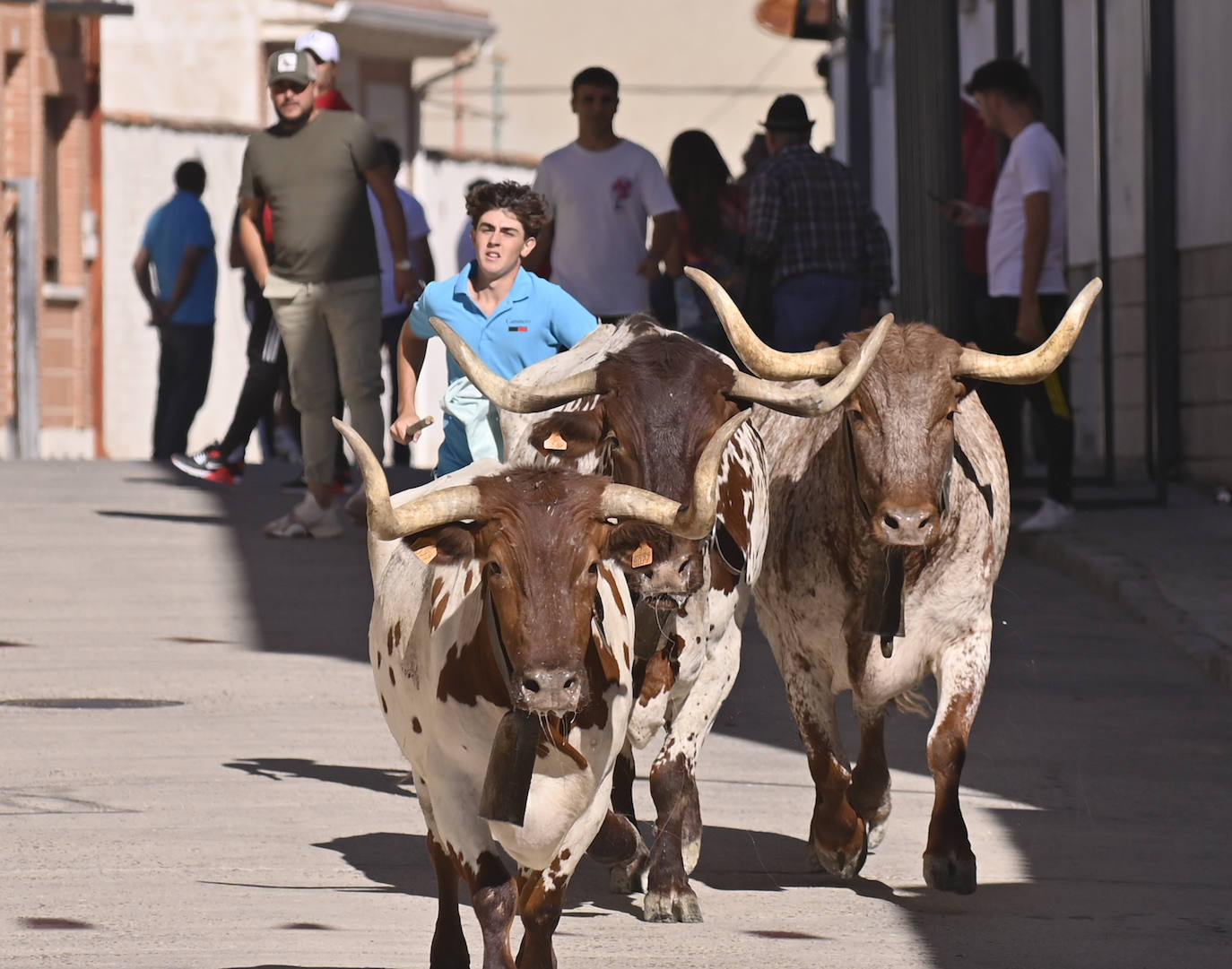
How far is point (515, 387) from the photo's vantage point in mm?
7762

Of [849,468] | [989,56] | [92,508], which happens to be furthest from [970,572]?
[989,56]

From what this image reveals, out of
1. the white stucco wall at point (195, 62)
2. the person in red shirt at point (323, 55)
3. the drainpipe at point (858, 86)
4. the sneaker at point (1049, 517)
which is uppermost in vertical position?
the white stucco wall at point (195, 62)

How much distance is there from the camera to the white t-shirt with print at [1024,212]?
13.7 m

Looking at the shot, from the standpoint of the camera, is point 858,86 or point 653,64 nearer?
point 858,86

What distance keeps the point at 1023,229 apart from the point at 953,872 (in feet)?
22.9

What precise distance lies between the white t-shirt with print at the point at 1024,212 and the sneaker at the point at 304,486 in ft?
14.2

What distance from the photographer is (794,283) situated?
45.3ft

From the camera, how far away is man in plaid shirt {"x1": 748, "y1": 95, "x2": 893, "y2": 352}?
45.0 feet

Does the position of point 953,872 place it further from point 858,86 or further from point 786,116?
point 858,86

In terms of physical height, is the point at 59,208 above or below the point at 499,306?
above

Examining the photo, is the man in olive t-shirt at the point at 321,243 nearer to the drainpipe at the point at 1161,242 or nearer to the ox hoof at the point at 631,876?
the drainpipe at the point at 1161,242

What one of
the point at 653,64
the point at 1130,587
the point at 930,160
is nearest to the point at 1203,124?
the point at 930,160

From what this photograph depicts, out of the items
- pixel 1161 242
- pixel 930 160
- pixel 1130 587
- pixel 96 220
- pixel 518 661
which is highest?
pixel 96 220

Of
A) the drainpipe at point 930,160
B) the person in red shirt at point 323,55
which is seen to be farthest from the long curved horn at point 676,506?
the drainpipe at point 930,160
